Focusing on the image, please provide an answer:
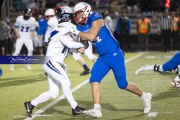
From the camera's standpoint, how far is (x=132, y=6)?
87.4 feet

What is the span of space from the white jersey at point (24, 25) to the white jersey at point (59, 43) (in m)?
6.52

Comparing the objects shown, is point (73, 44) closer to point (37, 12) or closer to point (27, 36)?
point (27, 36)

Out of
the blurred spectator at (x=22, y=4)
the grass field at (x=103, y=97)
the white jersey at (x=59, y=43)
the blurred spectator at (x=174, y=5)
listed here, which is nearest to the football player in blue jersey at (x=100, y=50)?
the white jersey at (x=59, y=43)

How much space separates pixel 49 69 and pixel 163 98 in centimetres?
253

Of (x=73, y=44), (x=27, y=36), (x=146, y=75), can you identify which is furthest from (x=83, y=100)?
(x=27, y=36)

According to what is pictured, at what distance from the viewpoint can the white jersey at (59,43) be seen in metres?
7.48

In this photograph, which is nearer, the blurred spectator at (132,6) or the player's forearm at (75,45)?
the player's forearm at (75,45)

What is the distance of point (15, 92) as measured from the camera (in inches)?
407

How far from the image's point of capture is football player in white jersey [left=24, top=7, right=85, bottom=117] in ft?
24.4

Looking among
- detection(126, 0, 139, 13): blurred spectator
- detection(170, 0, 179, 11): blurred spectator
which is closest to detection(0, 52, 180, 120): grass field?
detection(170, 0, 179, 11): blurred spectator

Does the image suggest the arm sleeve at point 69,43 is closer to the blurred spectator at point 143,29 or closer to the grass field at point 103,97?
the grass field at point 103,97

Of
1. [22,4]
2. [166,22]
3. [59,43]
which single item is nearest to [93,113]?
[59,43]

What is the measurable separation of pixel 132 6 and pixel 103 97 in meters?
17.5

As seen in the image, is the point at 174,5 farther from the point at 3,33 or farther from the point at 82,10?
the point at 82,10
